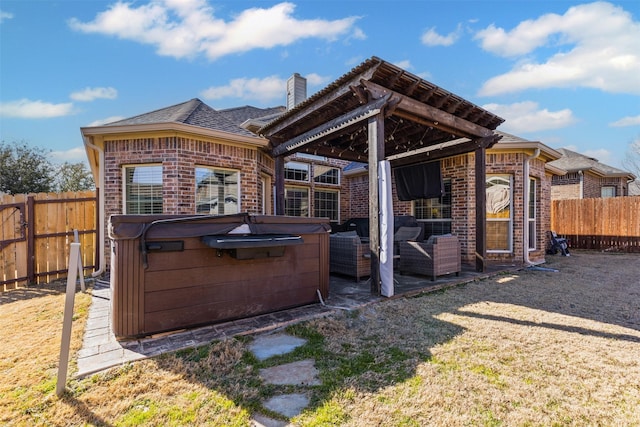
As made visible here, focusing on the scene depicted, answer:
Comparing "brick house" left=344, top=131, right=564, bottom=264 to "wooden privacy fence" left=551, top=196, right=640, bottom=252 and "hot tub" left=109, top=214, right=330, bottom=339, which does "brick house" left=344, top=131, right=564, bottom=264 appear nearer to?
"hot tub" left=109, top=214, right=330, bottom=339

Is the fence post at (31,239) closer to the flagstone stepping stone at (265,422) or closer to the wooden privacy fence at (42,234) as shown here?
the wooden privacy fence at (42,234)

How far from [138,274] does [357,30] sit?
6.87 meters

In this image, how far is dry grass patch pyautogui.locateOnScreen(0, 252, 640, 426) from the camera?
182 centimetres

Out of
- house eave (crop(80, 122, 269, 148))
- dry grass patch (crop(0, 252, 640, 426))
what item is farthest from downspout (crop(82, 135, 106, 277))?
dry grass patch (crop(0, 252, 640, 426))

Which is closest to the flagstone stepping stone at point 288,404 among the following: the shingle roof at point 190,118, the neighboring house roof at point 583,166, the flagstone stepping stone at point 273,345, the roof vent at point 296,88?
the flagstone stepping stone at point 273,345

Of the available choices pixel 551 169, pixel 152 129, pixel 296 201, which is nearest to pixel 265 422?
pixel 152 129

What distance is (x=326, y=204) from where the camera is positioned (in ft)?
34.2

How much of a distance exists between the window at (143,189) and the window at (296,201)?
3956mm

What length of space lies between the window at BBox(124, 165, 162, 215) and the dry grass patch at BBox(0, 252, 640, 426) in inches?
104

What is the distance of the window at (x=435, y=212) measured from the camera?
776cm

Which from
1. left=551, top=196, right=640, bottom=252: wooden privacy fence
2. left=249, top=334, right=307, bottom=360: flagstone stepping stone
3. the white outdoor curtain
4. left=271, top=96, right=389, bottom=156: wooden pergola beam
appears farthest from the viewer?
left=551, top=196, right=640, bottom=252: wooden privacy fence

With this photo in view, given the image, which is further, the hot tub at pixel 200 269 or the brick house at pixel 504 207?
the brick house at pixel 504 207

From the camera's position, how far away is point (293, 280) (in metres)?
3.80

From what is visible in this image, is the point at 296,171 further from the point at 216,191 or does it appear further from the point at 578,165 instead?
the point at 578,165
